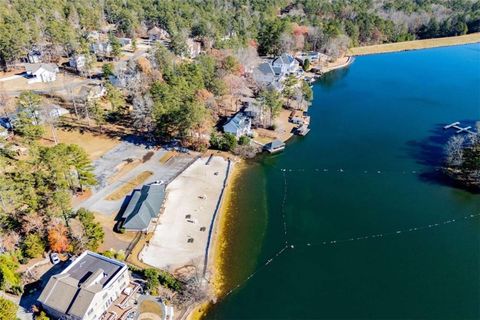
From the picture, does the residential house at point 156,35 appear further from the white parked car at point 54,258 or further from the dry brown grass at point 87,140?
the white parked car at point 54,258

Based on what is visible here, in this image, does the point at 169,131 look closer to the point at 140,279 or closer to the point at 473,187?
the point at 140,279

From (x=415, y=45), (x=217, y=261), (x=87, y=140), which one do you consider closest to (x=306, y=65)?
(x=415, y=45)

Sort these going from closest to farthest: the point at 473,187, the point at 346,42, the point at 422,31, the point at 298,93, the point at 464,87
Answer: the point at 473,187 < the point at 298,93 < the point at 464,87 < the point at 346,42 < the point at 422,31

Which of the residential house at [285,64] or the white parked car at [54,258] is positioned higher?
the residential house at [285,64]

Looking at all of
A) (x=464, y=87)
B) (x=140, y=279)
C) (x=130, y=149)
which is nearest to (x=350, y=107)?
(x=464, y=87)

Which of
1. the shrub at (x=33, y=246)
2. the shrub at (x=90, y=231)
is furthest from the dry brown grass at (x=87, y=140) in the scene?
the shrub at (x=33, y=246)

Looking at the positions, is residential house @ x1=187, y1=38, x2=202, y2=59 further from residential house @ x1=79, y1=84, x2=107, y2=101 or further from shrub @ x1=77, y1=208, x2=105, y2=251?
shrub @ x1=77, y1=208, x2=105, y2=251
